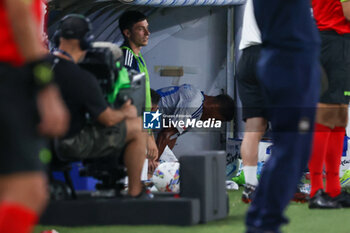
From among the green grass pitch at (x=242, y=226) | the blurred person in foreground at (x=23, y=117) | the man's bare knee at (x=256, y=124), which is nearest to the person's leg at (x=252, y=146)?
the man's bare knee at (x=256, y=124)

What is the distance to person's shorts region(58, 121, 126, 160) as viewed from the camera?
14.0 feet

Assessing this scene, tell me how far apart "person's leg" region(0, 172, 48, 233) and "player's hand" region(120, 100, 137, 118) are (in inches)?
92.2

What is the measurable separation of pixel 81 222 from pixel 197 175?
0.72 meters

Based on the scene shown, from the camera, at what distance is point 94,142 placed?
4.36 metres

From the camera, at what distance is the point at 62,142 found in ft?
14.0

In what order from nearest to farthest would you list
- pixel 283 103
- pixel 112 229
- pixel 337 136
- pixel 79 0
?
1. pixel 283 103
2. pixel 112 229
3. pixel 337 136
4. pixel 79 0

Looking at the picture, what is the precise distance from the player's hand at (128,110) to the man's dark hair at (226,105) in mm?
3841

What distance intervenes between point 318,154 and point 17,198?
3.31 meters

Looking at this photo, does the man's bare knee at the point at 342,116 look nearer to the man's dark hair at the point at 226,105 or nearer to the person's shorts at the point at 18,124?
the man's dark hair at the point at 226,105

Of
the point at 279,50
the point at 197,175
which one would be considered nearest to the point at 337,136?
the point at 197,175

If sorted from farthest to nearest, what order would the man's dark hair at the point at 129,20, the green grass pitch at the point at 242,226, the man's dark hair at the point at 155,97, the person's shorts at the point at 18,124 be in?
the man's dark hair at the point at 155,97 < the man's dark hair at the point at 129,20 < the green grass pitch at the point at 242,226 < the person's shorts at the point at 18,124

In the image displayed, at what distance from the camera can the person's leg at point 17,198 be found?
2076mm

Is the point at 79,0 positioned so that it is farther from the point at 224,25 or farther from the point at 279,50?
the point at 279,50

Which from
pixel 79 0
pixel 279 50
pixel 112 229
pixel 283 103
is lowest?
pixel 112 229
